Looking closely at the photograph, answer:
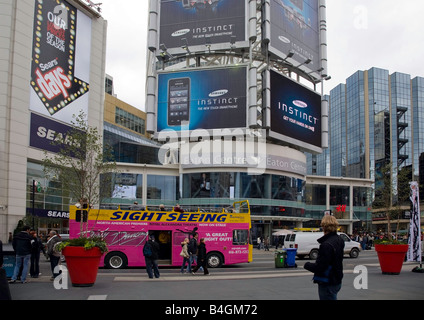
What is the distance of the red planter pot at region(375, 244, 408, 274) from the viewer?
1695 cm

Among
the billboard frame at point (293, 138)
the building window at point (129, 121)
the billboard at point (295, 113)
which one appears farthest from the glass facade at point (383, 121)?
the billboard at point (295, 113)

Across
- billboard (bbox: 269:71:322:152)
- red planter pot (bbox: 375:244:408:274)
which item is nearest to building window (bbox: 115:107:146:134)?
billboard (bbox: 269:71:322:152)

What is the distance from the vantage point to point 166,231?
24641mm

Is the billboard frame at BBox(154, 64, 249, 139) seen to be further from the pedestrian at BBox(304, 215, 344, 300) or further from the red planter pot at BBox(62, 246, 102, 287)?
the pedestrian at BBox(304, 215, 344, 300)

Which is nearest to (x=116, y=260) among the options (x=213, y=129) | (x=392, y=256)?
(x=392, y=256)

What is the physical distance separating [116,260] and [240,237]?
695cm

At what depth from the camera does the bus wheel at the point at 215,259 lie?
24.9 metres

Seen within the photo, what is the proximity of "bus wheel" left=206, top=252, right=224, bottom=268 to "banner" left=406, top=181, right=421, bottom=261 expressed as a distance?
995 centimetres

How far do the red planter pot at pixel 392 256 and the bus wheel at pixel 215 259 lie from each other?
389 inches

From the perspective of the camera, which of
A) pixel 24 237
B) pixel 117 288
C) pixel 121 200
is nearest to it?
pixel 117 288

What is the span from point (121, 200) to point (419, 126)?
103 m
